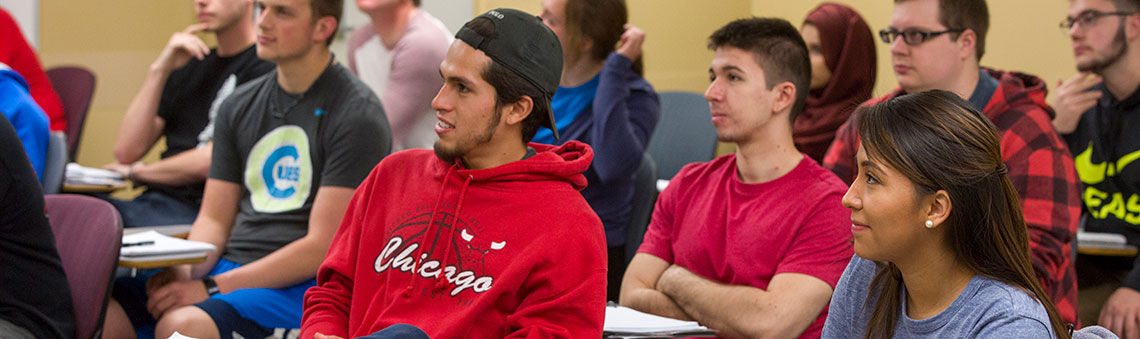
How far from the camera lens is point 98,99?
625 cm

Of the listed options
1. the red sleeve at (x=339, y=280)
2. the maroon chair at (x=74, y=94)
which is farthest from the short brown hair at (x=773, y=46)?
the maroon chair at (x=74, y=94)

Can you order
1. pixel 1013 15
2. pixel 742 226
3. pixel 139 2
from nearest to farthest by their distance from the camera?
pixel 742 226 < pixel 1013 15 < pixel 139 2

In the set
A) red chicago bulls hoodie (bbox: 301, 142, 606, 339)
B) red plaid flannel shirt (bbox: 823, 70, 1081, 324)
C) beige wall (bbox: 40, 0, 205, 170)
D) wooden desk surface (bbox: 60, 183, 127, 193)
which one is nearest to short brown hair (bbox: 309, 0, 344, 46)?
red chicago bulls hoodie (bbox: 301, 142, 606, 339)

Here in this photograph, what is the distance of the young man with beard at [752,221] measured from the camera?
1.83 metres

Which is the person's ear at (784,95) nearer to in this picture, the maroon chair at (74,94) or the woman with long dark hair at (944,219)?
the woman with long dark hair at (944,219)

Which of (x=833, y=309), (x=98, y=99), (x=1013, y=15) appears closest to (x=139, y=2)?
(x=98, y=99)

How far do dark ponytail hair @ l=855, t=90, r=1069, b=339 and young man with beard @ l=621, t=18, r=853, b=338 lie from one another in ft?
1.74

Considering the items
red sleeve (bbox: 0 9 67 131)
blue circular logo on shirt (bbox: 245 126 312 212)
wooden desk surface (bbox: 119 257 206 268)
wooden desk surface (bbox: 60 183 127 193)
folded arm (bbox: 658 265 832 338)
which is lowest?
wooden desk surface (bbox: 60 183 127 193)

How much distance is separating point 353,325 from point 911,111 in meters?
0.94

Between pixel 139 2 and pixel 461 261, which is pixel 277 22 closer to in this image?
pixel 461 261

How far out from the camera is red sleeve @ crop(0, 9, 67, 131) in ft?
13.6

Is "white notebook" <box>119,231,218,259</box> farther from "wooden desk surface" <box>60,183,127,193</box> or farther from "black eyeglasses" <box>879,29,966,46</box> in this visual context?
"black eyeglasses" <box>879,29,966,46</box>

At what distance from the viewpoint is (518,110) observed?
5.46 ft

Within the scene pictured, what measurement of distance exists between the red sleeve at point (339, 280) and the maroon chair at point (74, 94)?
134 inches
